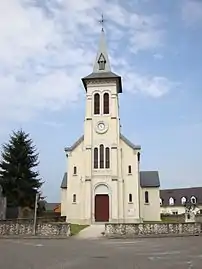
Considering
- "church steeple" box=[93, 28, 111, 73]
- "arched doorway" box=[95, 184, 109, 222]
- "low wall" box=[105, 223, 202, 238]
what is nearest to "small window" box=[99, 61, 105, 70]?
"church steeple" box=[93, 28, 111, 73]

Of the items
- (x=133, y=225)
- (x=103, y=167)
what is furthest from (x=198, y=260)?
(x=103, y=167)

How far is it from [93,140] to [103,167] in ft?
12.2

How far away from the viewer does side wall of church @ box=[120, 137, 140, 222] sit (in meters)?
43.9

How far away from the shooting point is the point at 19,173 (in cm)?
4397

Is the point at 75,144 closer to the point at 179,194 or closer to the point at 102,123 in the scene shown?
the point at 102,123

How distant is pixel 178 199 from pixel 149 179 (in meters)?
38.2

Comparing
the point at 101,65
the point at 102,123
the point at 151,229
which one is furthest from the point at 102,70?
the point at 151,229

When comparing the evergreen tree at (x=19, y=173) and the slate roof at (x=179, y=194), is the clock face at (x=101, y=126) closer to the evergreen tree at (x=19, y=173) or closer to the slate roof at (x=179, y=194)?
the evergreen tree at (x=19, y=173)

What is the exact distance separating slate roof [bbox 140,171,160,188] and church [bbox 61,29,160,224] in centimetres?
582

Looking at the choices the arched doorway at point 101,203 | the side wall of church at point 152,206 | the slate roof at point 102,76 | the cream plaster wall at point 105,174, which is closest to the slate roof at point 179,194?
the side wall of church at point 152,206

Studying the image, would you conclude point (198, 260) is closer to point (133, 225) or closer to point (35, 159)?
point (133, 225)

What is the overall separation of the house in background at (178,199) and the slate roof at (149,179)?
33.3m

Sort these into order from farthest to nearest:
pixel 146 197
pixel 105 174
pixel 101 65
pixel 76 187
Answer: pixel 146 197 → pixel 101 65 → pixel 76 187 → pixel 105 174

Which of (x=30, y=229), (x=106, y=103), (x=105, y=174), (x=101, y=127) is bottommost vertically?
(x=30, y=229)
